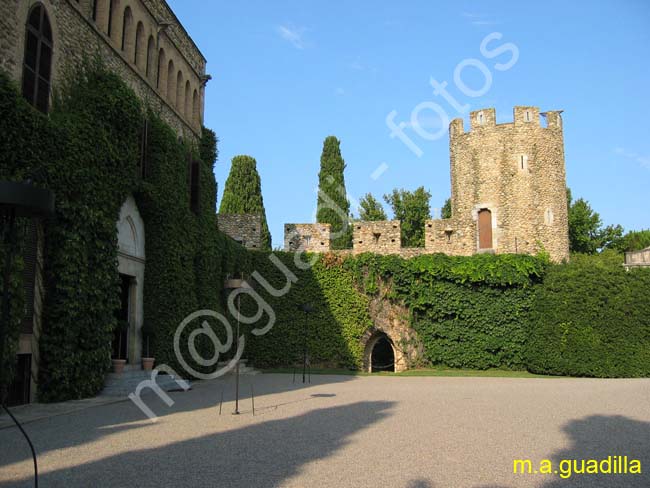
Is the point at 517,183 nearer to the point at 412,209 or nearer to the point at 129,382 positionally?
the point at 412,209

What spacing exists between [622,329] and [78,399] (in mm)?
16451

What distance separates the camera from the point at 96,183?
12070 mm

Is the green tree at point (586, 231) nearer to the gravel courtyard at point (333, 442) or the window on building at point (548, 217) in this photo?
the window on building at point (548, 217)

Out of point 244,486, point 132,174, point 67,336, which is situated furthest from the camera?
point 132,174

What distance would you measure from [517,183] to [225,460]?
2768cm

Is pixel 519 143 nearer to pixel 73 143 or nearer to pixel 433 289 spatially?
pixel 433 289

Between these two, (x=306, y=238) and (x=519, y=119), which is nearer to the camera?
(x=306, y=238)

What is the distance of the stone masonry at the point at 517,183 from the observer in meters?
30.7

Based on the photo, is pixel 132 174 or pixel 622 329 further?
pixel 622 329

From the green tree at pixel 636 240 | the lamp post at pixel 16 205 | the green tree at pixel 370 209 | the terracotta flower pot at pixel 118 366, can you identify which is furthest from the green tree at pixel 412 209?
the lamp post at pixel 16 205

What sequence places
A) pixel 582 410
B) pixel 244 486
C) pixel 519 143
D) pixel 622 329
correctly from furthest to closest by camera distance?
pixel 519 143, pixel 622 329, pixel 582 410, pixel 244 486

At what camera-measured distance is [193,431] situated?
7699mm

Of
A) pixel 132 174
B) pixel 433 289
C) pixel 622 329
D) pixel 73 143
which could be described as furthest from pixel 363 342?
pixel 73 143

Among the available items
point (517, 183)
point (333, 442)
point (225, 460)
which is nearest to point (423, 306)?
point (517, 183)
